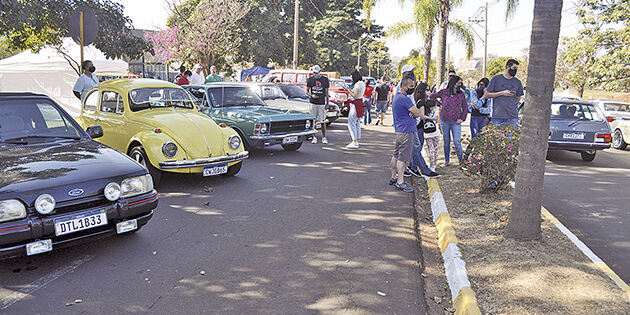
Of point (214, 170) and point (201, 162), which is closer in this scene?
point (201, 162)

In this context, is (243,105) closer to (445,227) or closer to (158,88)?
(158,88)

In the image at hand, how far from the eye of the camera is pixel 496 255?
4.61m

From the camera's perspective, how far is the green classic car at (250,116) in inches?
387

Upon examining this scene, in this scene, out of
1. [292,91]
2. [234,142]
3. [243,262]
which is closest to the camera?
[243,262]

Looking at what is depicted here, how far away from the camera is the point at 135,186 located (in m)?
4.58

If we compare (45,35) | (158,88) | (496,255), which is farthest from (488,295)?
(45,35)

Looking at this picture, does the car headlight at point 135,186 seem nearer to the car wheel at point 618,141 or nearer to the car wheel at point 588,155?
the car wheel at point 588,155

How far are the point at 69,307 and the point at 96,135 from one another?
2542 millimetres

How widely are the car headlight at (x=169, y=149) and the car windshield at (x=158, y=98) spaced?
1307 millimetres

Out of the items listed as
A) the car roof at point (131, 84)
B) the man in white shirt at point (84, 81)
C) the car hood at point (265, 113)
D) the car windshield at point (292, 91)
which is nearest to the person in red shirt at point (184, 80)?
the car windshield at point (292, 91)

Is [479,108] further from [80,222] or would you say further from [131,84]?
[80,222]

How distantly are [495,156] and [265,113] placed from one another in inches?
206

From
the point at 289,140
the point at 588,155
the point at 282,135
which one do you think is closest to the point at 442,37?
the point at 588,155

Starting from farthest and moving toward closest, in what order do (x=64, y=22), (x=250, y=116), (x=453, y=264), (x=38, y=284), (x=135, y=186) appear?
(x=64, y=22)
(x=250, y=116)
(x=135, y=186)
(x=453, y=264)
(x=38, y=284)
